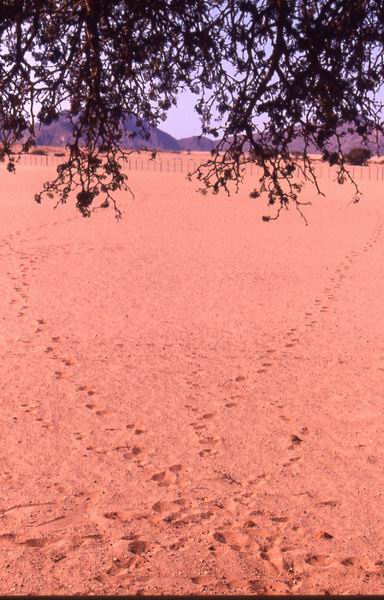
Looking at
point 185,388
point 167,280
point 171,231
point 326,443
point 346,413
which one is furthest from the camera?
point 171,231

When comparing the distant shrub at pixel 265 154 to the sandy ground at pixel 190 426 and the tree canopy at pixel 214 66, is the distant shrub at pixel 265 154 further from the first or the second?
the sandy ground at pixel 190 426

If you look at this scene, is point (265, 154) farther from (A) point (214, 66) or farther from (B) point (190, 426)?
(B) point (190, 426)

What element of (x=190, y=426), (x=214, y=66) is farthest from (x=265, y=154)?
(x=190, y=426)

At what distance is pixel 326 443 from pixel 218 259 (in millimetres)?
13932

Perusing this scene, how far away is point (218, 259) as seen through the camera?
77.0 feet

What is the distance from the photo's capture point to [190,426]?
10430 mm

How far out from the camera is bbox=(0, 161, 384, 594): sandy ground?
23.0 feet

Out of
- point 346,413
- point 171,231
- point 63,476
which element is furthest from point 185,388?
point 171,231

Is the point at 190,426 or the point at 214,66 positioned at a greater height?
the point at 214,66

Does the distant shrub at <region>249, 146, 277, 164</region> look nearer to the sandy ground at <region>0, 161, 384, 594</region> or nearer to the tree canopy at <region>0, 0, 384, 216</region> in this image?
the tree canopy at <region>0, 0, 384, 216</region>

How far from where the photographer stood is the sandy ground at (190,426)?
701cm

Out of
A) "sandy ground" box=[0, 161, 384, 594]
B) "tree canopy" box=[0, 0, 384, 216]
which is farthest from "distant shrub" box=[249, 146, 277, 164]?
"sandy ground" box=[0, 161, 384, 594]

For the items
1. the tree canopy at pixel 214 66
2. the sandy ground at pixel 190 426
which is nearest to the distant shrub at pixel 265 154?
the tree canopy at pixel 214 66

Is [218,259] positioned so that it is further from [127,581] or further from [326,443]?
[127,581]
